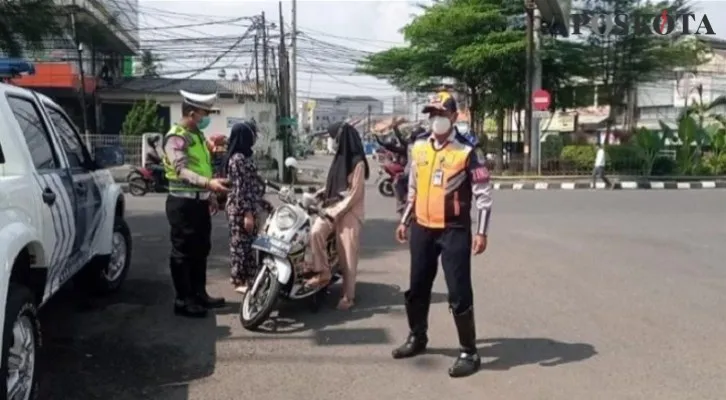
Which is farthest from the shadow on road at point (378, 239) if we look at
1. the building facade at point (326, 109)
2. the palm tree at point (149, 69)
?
the building facade at point (326, 109)

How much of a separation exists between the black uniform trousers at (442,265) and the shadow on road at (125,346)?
1.37m

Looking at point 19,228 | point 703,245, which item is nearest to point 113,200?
point 19,228

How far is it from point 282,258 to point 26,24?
428 centimetres

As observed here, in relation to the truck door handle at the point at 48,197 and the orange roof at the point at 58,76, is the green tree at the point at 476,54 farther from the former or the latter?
the truck door handle at the point at 48,197

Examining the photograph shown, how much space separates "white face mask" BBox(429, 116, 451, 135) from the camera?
15.4ft

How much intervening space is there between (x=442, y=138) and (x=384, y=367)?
145cm

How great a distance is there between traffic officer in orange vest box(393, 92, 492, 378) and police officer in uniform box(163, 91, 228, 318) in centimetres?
159

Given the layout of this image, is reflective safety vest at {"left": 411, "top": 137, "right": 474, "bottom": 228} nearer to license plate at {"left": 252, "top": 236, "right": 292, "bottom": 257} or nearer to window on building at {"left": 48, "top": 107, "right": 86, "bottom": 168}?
license plate at {"left": 252, "top": 236, "right": 292, "bottom": 257}

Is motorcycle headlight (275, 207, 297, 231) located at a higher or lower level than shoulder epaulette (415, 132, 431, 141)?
lower

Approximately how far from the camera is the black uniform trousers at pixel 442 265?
4668 mm

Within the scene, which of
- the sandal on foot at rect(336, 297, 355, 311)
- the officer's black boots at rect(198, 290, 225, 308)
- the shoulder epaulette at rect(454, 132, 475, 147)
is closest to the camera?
the shoulder epaulette at rect(454, 132, 475, 147)

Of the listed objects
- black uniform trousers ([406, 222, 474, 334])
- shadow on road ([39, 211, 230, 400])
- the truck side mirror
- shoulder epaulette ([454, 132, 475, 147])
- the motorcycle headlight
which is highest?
shoulder epaulette ([454, 132, 475, 147])

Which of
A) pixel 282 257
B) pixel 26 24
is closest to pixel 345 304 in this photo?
pixel 282 257

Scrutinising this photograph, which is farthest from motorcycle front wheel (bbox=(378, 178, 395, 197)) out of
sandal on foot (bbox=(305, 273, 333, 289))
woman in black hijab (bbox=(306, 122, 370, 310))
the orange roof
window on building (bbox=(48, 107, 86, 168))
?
the orange roof
